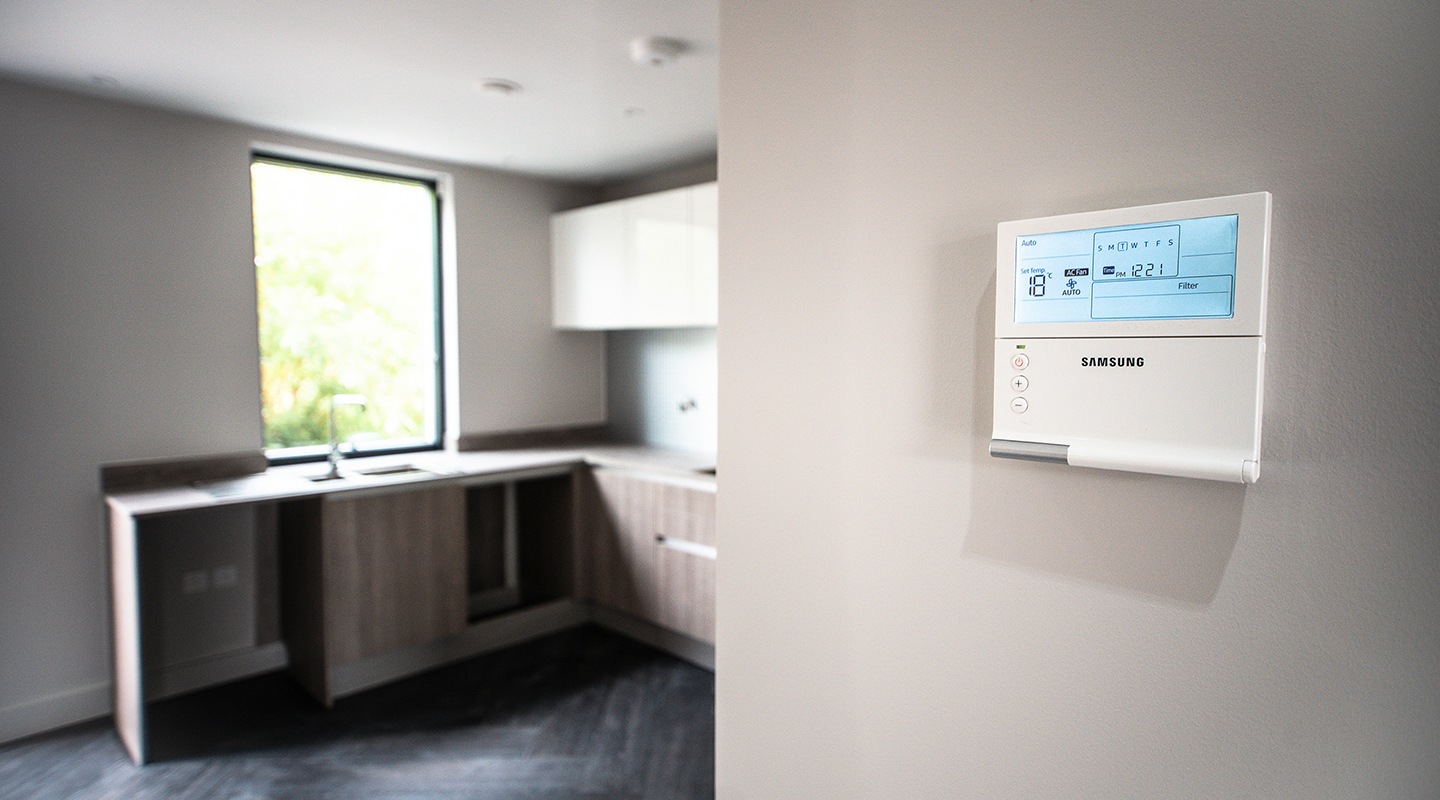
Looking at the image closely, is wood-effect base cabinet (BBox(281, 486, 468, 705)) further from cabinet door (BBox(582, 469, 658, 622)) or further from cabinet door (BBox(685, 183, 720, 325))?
cabinet door (BBox(685, 183, 720, 325))

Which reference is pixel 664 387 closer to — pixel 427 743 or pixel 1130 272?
pixel 427 743

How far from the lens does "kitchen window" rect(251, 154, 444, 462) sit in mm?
3492

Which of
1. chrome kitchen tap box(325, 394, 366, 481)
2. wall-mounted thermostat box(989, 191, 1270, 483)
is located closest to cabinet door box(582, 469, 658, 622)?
chrome kitchen tap box(325, 394, 366, 481)

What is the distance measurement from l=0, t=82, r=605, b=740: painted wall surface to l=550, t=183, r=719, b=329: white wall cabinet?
1.38 metres

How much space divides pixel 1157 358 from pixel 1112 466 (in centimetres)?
13

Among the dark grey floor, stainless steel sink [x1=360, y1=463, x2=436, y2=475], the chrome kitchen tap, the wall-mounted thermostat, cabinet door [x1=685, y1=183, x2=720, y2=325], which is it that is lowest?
the dark grey floor

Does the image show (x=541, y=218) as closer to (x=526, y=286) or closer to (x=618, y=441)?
(x=526, y=286)

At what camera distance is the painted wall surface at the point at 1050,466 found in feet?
2.40

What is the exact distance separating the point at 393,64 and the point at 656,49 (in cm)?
88

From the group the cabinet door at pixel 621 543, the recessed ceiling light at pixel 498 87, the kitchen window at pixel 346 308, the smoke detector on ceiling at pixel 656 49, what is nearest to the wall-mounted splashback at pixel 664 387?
the cabinet door at pixel 621 543

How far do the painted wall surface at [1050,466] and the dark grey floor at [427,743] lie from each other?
1.45 metres

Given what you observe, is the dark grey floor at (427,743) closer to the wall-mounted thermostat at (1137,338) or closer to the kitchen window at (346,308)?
the kitchen window at (346,308)

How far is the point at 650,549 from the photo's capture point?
3520mm

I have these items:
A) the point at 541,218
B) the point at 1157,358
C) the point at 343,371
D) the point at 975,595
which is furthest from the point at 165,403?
the point at 1157,358
